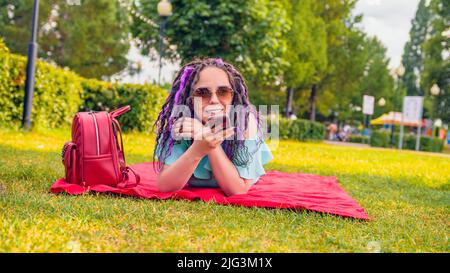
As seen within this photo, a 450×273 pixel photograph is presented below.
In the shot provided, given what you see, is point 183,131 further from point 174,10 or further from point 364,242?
point 174,10

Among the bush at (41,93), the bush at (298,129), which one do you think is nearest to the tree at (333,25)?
the bush at (298,129)

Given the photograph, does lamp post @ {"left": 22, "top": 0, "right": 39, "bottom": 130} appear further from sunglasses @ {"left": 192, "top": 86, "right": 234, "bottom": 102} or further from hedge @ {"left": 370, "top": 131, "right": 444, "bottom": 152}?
hedge @ {"left": 370, "top": 131, "right": 444, "bottom": 152}

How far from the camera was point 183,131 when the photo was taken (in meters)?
3.08

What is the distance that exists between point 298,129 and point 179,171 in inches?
700

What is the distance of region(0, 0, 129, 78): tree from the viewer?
92.5 ft

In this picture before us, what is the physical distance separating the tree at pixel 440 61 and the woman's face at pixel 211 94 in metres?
28.7

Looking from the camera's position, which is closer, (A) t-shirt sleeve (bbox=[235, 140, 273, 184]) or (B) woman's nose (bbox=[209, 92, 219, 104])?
(B) woman's nose (bbox=[209, 92, 219, 104])

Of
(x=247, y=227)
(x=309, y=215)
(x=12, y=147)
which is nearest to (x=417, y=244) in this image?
(x=309, y=215)

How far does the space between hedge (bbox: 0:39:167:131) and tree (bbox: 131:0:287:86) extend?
2444mm

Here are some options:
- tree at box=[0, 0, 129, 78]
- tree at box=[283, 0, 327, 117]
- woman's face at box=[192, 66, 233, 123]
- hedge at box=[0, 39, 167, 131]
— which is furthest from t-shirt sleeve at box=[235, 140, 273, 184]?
tree at box=[0, 0, 129, 78]

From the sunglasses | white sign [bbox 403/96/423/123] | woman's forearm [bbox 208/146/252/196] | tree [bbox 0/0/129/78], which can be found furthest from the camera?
tree [bbox 0/0/129/78]

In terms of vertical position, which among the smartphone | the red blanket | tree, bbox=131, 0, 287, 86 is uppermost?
tree, bbox=131, 0, 287, 86

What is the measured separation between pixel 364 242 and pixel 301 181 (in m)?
2.41

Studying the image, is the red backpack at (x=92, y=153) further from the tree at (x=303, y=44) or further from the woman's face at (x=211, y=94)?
the tree at (x=303, y=44)
